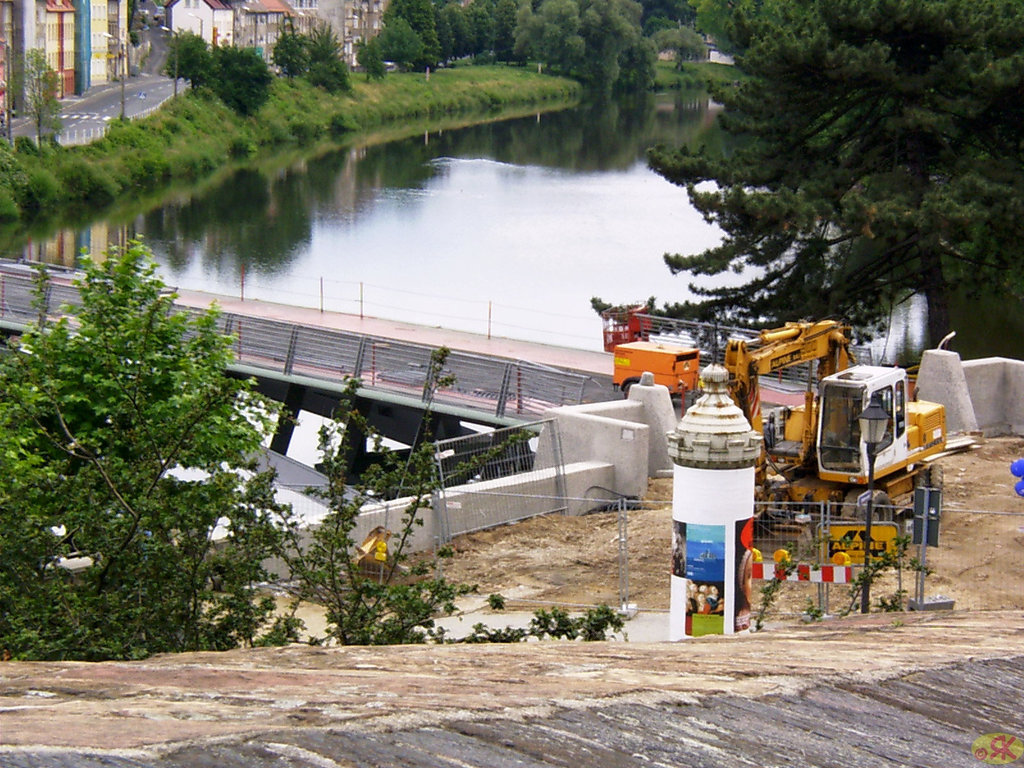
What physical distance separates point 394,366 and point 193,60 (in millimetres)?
78605

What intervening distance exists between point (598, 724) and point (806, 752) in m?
0.73

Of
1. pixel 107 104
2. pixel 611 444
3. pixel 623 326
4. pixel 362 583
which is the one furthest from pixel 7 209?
pixel 362 583

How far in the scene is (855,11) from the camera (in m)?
33.9

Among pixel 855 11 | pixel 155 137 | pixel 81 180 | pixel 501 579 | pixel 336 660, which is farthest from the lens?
pixel 155 137

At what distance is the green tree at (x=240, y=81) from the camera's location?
10031cm

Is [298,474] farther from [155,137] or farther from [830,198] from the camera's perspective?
[155,137]

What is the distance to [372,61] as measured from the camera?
4857 inches

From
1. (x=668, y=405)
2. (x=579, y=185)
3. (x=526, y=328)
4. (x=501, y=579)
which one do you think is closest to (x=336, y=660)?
(x=501, y=579)

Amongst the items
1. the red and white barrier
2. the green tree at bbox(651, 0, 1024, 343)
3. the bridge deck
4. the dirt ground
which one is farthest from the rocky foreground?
the green tree at bbox(651, 0, 1024, 343)

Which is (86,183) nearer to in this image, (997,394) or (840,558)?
(997,394)

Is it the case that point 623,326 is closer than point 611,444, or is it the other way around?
point 611,444

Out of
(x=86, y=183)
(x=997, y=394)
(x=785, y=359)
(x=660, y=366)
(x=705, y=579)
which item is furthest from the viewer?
(x=86, y=183)

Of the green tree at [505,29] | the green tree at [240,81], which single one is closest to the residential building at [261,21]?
the green tree at [505,29]

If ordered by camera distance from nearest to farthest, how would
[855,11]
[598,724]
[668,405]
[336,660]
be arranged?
[598,724] < [336,660] < [668,405] < [855,11]
